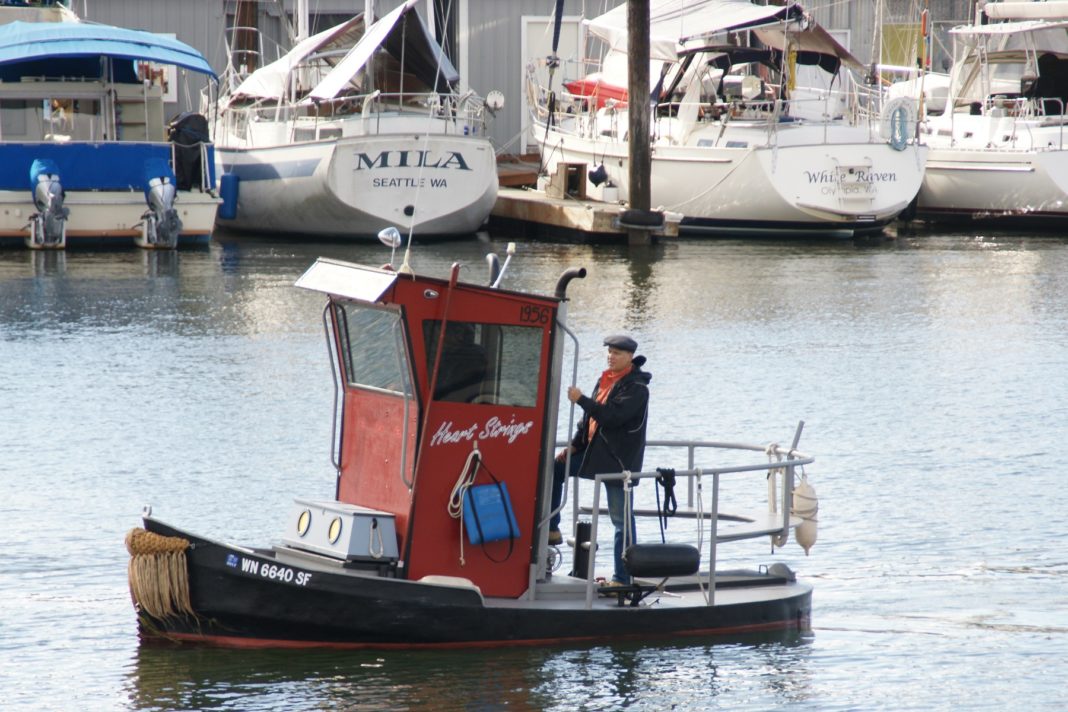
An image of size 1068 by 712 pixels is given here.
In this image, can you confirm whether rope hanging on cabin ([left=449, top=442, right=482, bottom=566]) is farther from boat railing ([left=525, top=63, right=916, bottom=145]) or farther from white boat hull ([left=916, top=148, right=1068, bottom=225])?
white boat hull ([left=916, top=148, right=1068, bottom=225])

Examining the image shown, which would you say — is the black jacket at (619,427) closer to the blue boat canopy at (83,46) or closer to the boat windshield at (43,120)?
the blue boat canopy at (83,46)

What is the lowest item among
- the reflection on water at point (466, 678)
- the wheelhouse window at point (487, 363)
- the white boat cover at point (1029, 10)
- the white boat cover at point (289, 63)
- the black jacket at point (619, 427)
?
the reflection on water at point (466, 678)

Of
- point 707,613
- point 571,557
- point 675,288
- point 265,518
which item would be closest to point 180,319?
point 675,288

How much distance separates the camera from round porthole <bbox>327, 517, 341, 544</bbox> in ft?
33.0

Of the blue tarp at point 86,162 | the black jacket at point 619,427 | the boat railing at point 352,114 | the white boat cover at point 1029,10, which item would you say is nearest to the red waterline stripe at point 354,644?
the black jacket at point 619,427

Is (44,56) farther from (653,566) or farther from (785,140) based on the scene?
(653,566)

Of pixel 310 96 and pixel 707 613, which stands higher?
pixel 310 96

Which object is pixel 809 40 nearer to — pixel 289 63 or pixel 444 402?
pixel 289 63

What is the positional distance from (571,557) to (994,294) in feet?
52.9

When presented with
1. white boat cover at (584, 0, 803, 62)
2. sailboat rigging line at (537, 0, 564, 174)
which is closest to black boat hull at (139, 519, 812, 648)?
white boat cover at (584, 0, 803, 62)

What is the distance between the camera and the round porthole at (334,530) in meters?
10.1

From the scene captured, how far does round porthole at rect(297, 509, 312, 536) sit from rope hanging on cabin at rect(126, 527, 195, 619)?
766mm

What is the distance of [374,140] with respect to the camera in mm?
32500

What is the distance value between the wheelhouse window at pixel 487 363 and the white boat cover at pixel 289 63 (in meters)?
25.9
